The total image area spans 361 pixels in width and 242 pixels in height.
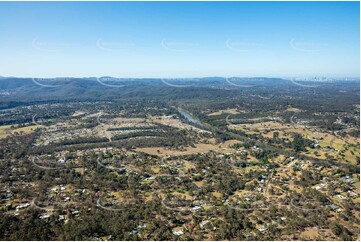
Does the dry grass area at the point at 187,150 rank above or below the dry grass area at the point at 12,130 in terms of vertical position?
above

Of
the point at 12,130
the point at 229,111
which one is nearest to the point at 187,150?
the point at 12,130

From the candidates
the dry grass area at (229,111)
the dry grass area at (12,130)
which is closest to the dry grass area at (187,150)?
the dry grass area at (12,130)

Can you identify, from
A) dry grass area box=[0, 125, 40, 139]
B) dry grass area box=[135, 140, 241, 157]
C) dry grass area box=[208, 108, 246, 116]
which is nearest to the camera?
dry grass area box=[135, 140, 241, 157]

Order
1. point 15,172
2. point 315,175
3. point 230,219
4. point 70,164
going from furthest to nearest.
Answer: point 70,164 → point 15,172 → point 315,175 → point 230,219

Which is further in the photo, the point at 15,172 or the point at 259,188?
the point at 15,172

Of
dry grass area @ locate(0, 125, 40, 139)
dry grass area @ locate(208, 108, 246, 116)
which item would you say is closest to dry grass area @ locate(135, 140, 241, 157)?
dry grass area @ locate(0, 125, 40, 139)

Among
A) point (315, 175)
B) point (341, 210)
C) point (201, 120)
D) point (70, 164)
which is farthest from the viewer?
point (201, 120)

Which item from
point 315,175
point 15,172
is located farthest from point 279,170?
point 15,172

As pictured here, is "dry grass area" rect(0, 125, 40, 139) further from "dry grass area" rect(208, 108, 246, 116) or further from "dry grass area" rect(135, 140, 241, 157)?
"dry grass area" rect(208, 108, 246, 116)

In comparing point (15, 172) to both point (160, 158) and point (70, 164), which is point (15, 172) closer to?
point (70, 164)

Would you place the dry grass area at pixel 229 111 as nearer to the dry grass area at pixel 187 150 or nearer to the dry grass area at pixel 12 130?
the dry grass area at pixel 187 150

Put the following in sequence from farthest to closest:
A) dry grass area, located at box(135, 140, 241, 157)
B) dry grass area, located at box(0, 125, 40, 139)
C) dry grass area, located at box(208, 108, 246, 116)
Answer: dry grass area, located at box(208, 108, 246, 116), dry grass area, located at box(0, 125, 40, 139), dry grass area, located at box(135, 140, 241, 157)
